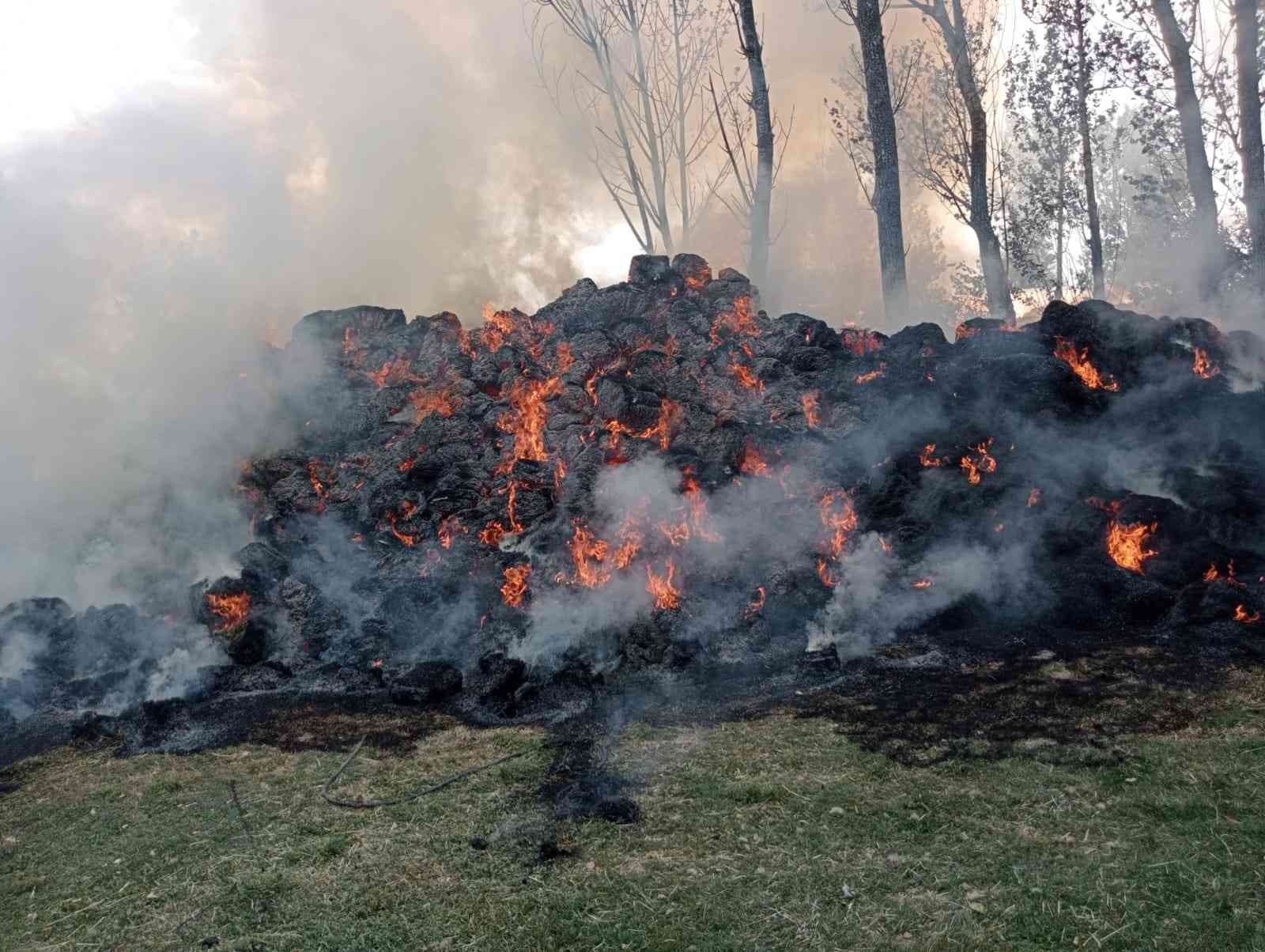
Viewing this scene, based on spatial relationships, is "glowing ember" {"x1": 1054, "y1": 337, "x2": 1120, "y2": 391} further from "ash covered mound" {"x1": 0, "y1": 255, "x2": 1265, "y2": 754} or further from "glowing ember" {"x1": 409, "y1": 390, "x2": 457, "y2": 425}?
"glowing ember" {"x1": 409, "y1": 390, "x2": 457, "y2": 425}

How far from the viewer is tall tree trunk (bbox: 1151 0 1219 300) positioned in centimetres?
1634

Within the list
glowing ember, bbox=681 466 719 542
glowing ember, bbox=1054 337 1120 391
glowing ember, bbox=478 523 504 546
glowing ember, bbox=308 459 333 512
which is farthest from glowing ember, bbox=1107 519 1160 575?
glowing ember, bbox=308 459 333 512

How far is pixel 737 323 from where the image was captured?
1530 cm

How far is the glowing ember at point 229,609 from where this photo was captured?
35.2 ft

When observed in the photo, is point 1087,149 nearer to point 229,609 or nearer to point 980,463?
point 980,463

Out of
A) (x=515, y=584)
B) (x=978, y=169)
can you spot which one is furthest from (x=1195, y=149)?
(x=515, y=584)

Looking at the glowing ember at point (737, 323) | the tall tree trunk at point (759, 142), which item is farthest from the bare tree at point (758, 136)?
the glowing ember at point (737, 323)

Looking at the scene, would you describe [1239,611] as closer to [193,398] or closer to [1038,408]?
[1038,408]

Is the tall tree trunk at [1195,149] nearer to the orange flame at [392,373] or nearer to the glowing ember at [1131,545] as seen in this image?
the glowing ember at [1131,545]

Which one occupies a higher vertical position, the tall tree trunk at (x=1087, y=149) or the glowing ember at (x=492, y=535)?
the tall tree trunk at (x=1087, y=149)

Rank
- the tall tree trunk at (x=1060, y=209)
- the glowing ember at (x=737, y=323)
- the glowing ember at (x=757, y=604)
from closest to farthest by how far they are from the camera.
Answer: the glowing ember at (x=757, y=604) → the glowing ember at (x=737, y=323) → the tall tree trunk at (x=1060, y=209)

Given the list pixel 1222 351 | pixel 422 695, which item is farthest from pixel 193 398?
pixel 1222 351

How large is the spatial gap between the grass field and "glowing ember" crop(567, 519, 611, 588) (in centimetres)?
328

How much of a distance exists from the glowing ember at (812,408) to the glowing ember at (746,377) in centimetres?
72
